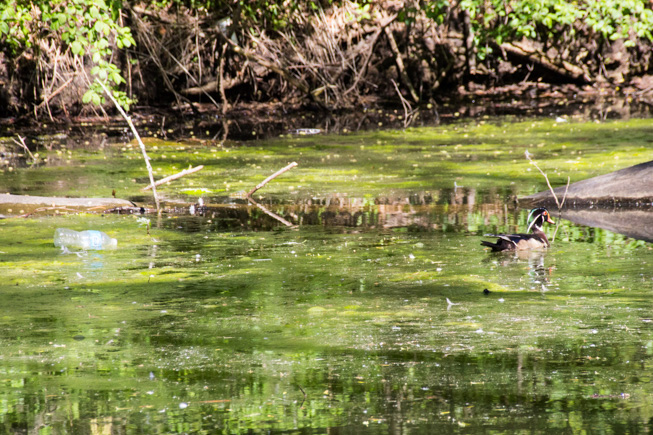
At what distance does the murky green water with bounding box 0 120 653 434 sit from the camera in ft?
12.0

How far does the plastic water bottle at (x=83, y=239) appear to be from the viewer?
7.13 m

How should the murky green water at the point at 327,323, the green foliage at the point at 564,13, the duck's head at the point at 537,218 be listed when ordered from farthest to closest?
the green foliage at the point at 564,13 < the duck's head at the point at 537,218 < the murky green water at the point at 327,323

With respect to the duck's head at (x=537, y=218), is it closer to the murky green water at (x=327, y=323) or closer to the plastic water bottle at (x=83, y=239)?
the murky green water at (x=327, y=323)

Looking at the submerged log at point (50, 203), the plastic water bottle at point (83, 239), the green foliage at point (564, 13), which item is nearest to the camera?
the plastic water bottle at point (83, 239)

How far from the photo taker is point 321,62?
1867 centimetres

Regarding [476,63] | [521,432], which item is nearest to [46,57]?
[476,63]

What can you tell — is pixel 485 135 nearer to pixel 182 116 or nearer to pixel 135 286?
pixel 182 116

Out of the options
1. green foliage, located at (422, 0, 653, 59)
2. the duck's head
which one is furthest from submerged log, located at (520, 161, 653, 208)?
green foliage, located at (422, 0, 653, 59)

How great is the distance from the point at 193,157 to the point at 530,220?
268 inches

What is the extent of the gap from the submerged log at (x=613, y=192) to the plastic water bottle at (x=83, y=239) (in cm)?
395

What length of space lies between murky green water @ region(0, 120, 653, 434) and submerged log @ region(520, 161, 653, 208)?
0.49m

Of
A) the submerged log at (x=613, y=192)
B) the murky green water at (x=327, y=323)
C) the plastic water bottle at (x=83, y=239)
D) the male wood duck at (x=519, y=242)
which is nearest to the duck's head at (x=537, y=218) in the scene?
the male wood duck at (x=519, y=242)

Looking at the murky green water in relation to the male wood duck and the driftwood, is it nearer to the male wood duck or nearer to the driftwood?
the male wood duck

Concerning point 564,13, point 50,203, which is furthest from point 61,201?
point 564,13
